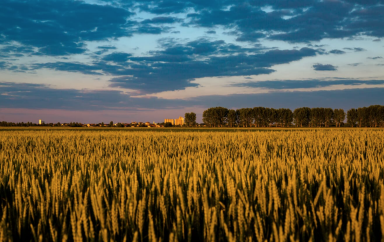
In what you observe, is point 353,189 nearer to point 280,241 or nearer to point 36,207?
point 280,241

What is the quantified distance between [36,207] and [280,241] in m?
1.75

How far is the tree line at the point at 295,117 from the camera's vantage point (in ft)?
276

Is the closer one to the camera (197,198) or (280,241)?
(280,241)

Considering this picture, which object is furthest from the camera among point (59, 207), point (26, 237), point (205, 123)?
point (205, 123)

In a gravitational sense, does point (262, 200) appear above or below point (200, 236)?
above

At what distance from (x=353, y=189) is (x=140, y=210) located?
1.73 metres

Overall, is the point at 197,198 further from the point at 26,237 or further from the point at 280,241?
the point at 26,237

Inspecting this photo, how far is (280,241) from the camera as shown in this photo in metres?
1.18

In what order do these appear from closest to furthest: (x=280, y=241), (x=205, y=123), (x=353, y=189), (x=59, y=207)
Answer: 1. (x=280, y=241)
2. (x=59, y=207)
3. (x=353, y=189)
4. (x=205, y=123)

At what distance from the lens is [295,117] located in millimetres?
93938

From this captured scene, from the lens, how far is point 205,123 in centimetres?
10306

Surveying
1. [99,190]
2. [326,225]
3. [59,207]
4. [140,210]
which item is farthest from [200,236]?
[59,207]

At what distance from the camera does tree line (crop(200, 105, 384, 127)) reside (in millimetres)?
84250

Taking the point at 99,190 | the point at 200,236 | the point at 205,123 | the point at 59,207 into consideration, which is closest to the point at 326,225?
the point at 200,236
